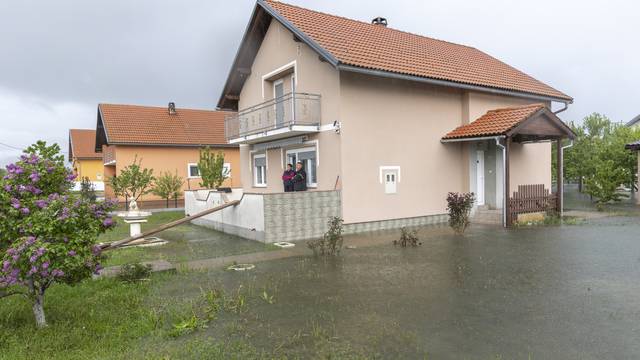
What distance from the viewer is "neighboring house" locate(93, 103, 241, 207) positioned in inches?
979

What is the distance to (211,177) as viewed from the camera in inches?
712

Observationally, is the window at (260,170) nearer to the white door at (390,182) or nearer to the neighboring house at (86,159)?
the white door at (390,182)

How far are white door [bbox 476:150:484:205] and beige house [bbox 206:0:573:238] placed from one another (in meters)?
0.04

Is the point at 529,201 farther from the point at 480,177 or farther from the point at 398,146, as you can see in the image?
the point at 398,146

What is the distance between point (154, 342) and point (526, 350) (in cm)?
359

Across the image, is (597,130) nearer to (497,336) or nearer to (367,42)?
(367,42)

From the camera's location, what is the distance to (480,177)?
49.0 feet

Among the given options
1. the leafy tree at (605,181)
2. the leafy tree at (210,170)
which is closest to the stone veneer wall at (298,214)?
the leafy tree at (210,170)

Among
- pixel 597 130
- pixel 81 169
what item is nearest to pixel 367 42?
pixel 597 130

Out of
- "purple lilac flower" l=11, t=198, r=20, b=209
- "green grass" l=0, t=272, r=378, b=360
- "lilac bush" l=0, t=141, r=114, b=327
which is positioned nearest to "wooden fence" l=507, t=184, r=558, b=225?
"green grass" l=0, t=272, r=378, b=360

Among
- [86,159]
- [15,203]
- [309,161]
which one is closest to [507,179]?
[309,161]

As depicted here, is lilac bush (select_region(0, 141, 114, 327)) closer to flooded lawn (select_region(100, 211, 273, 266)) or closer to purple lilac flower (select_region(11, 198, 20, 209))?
purple lilac flower (select_region(11, 198, 20, 209))

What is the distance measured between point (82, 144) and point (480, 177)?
38.8 metres

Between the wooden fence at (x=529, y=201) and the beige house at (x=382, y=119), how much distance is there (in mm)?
235
